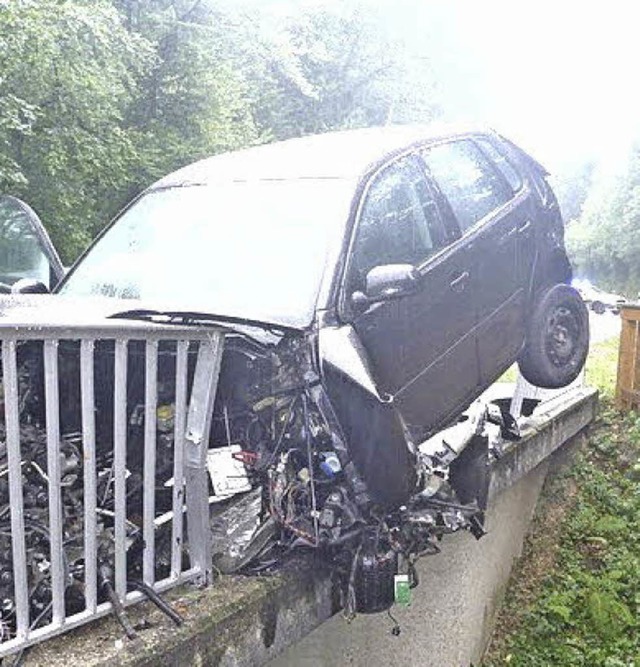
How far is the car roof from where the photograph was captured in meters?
3.55

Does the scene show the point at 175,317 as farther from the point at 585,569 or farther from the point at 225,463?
the point at 585,569

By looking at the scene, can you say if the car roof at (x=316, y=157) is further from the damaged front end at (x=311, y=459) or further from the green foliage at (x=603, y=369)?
the green foliage at (x=603, y=369)

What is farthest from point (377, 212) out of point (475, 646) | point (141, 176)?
point (141, 176)

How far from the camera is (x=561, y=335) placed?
468cm

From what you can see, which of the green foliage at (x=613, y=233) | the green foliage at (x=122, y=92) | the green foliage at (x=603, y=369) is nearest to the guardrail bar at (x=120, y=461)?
the green foliage at (x=603, y=369)

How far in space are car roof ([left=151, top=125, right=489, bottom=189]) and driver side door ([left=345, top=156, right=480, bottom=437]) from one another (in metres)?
0.11

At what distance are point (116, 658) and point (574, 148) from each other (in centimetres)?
4438

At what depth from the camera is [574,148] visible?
42.2 m

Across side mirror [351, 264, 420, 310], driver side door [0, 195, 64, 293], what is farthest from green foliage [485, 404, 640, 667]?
driver side door [0, 195, 64, 293]

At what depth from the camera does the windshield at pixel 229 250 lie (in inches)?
121

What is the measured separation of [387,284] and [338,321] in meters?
0.26

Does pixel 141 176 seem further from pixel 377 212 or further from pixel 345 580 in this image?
pixel 345 580

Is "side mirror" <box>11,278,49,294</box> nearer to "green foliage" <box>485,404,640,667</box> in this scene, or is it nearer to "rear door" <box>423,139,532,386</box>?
"rear door" <box>423,139,532,386</box>

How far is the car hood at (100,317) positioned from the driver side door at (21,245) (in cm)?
211
